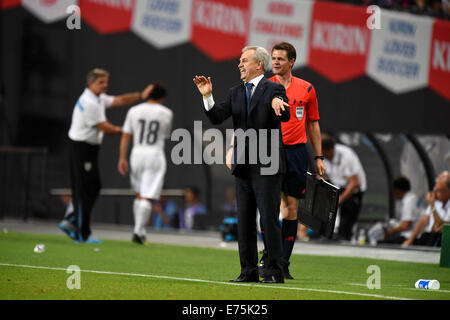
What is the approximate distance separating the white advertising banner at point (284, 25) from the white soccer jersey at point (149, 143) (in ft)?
19.1

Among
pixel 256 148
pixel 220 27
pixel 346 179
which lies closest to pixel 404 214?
pixel 346 179

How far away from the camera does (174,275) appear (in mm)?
8203

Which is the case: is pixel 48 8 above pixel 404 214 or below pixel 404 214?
above

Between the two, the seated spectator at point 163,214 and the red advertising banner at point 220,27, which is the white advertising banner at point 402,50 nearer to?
the red advertising banner at point 220,27

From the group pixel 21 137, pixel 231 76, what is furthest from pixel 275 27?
pixel 21 137

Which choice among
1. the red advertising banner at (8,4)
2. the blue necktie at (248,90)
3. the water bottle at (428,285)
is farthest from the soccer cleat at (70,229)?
the red advertising banner at (8,4)

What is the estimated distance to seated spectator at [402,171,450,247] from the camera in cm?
1299

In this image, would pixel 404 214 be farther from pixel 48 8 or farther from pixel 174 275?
pixel 48 8

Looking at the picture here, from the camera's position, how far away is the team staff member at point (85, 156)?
1245 centimetres

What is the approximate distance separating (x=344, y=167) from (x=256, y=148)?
744 cm

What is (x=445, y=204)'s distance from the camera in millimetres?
13078

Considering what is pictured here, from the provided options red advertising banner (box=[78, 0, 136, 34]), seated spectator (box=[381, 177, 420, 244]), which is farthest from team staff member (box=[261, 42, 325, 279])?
red advertising banner (box=[78, 0, 136, 34])

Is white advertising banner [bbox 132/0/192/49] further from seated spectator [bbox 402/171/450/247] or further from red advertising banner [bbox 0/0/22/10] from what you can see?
seated spectator [bbox 402/171/450/247]
